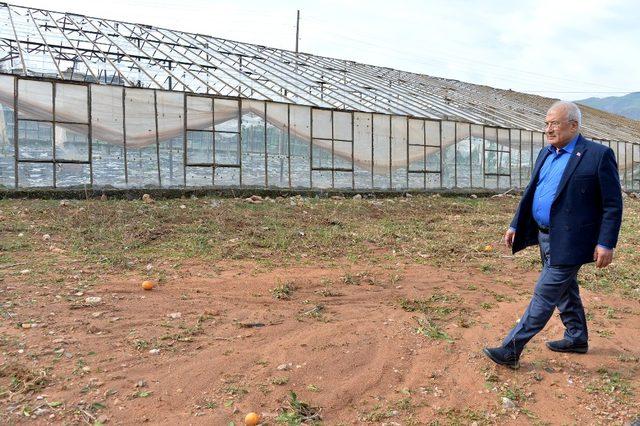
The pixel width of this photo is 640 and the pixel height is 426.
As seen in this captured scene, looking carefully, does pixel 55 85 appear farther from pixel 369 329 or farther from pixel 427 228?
pixel 369 329

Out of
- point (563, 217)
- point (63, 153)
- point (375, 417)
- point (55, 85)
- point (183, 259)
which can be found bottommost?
point (375, 417)

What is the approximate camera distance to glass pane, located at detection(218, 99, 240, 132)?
14305 millimetres

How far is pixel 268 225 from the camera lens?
30.7 feet

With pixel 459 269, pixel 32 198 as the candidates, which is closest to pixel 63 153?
pixel 32 198

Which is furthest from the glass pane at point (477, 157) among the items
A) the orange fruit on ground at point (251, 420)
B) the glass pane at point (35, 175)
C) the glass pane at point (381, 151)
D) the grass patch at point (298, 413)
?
the orange fruit on ground at point (251, 420)

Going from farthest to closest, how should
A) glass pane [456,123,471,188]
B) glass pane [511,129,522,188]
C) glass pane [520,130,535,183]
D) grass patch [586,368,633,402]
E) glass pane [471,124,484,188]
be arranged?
glass pane [520,130,535,183]
glass pane [511,129,522,188]
glass pane [471,124,484,188]
glass pane [456,123,471,188]
grass patch [586,368,633,402]

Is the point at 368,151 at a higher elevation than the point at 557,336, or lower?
higher

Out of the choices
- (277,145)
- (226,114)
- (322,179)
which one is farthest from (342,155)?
(226,114)

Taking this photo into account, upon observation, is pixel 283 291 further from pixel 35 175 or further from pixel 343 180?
pixel 343 180

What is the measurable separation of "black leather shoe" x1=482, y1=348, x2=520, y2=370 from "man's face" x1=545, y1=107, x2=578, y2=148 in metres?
1.56

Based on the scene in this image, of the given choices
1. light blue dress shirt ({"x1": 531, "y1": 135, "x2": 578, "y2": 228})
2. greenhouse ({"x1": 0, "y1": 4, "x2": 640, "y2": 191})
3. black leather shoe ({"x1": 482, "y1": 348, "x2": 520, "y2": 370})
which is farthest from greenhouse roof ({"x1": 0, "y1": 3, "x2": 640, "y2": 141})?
black leather shoe ({"x1": 482, "y1": 348, "x2": 520, "y2": 370})

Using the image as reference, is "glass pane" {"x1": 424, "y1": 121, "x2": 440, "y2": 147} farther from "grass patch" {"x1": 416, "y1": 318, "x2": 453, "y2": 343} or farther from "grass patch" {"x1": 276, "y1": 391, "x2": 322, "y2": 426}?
"grass patch" {"x1": 276, "y1": 391, "x2": 322, "y2": 426}

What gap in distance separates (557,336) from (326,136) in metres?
11.9

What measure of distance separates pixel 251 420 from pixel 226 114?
40.2 ft
